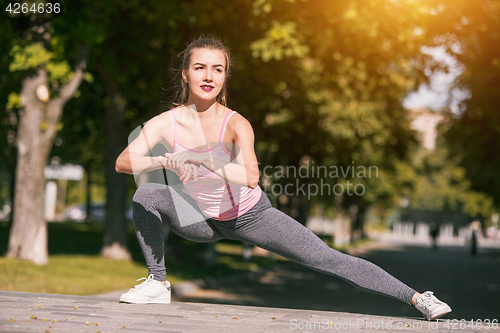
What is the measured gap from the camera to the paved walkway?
3.64 metres

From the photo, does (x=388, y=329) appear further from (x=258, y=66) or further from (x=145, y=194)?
(x=258, y=66)

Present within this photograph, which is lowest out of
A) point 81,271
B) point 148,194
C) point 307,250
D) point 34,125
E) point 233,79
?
point 81,271

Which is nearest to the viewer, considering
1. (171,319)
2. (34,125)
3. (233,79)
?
(171,319)

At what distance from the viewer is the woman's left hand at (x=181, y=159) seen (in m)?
3.55

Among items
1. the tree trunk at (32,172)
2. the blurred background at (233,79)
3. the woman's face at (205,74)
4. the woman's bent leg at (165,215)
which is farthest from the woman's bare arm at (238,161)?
the tree trunk at (32,172)

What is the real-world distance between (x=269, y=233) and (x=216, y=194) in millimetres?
462

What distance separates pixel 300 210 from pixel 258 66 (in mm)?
13398

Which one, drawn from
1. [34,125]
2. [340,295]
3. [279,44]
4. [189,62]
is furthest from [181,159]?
[340,295]

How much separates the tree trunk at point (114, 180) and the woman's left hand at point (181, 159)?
11.8 m

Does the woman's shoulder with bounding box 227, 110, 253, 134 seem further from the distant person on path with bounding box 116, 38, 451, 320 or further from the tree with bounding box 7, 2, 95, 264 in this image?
the tree with bounding box 7, 2, 95, 264

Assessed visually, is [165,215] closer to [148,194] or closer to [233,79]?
[148,194]

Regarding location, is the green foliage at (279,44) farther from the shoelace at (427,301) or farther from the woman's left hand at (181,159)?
the woman's left hand at (181,159)

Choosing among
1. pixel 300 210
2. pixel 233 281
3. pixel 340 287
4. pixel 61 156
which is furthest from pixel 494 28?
pixel 61 156

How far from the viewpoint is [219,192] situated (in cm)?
393
